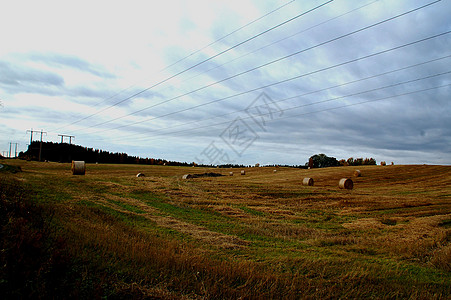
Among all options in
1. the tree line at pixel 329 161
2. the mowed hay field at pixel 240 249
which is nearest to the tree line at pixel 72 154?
the tree line at pixel 329 161

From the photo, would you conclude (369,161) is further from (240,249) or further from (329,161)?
(240,249)

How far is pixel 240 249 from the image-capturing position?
9.80 m

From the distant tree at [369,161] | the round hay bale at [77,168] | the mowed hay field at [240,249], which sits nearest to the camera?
the mowed hay field at [240,249]

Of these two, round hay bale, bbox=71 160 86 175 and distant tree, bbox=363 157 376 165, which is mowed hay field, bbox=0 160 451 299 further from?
distant tree, bbox=363 157 376 165

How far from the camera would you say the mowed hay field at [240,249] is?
19.5 feet

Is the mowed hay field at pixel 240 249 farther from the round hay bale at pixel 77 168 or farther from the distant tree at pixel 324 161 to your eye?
the distant tree at pixel 324 161

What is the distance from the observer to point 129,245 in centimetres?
779

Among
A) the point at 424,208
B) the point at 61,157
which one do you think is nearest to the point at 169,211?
Answer: the point at 424,208

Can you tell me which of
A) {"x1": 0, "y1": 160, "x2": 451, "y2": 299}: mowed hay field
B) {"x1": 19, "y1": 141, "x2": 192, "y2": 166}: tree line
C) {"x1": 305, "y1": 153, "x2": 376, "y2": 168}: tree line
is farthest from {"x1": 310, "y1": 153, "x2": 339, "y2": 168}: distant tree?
{"x1": 0, "y1": 160, "x2": 451, "y2": 299}: mowed hay field

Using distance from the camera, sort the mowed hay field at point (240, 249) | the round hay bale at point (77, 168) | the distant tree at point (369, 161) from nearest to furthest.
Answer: the mowed hay field at point (240, 249)
the round hay bale at point (77, 168)
the distant tree at point (369, 161)

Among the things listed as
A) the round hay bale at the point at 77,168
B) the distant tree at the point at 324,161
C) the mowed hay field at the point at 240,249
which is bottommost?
the mowed hay field at the point at 240,249

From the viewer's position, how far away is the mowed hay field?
5953mm

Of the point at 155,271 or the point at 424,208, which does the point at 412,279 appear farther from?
the point at 424,208

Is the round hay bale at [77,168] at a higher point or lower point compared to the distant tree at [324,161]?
lower
